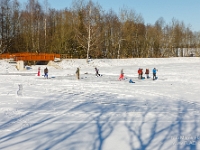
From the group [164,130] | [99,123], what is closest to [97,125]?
[99,123]

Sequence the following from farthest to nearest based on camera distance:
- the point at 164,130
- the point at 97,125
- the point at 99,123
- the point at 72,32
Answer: the point at 72,32
the point at 99,123
the point at 97,125
the point at 164,130

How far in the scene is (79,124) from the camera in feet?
27.2

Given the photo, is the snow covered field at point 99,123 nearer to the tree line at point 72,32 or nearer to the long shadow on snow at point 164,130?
the long shadow on snow at point 164,130

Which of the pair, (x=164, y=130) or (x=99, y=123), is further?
(x=99, y=123)

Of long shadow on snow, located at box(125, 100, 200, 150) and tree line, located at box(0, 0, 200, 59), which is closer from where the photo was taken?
long shadow on snow, located at box(125, 100, 200, 150)

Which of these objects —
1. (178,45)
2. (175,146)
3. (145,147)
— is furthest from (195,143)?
(178,45)

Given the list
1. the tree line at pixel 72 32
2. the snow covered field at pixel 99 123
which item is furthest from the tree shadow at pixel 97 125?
the tree line at pixel 72 32

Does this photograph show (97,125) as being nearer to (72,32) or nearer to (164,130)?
(164,130)

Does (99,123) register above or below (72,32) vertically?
below

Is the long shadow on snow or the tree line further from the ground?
the tree line

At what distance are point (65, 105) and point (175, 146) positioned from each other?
603cm

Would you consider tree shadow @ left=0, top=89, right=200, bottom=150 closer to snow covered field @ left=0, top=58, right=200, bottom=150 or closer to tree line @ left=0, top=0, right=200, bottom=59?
snow covered field @ left=0, top=58, right=200, bottom=150

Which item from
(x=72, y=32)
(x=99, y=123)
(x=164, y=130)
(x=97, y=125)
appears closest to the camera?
(x=164, y=130)

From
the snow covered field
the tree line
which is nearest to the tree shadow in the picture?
the snow covered field
